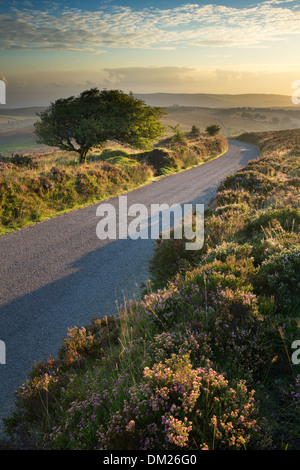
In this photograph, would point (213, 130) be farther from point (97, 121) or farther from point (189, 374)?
point (189, 374)

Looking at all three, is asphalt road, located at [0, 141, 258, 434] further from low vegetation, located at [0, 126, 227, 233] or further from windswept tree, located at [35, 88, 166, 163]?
windswept tree, located at [35, 88, 166, 163]

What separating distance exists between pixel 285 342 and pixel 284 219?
5083 millimetres

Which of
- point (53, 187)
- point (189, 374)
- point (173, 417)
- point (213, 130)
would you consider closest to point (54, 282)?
point (189, 374)

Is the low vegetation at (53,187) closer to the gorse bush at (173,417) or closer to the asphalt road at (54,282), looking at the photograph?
the asphalt road at (54,282)

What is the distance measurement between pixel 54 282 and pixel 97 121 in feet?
58.2

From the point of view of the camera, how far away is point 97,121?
2162 centimetres

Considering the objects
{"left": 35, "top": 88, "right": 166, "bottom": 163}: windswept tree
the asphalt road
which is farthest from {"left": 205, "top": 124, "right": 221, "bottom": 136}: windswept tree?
the asphalt road

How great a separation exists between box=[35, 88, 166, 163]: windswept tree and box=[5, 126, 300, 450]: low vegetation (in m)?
18.6

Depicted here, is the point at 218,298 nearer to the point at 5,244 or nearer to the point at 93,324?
the point at 93,324

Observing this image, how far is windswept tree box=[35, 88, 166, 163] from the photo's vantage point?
2183cm

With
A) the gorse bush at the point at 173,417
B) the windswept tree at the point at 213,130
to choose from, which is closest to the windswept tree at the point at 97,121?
the gorse bush at the point at 173,417

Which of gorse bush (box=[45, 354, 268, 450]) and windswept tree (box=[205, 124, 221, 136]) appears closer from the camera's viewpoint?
gorse bush (box=[45, 354, 268, 450])

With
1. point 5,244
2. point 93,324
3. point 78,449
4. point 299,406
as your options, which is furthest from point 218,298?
point 5,244

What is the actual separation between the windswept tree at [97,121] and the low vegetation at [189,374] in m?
18.6
